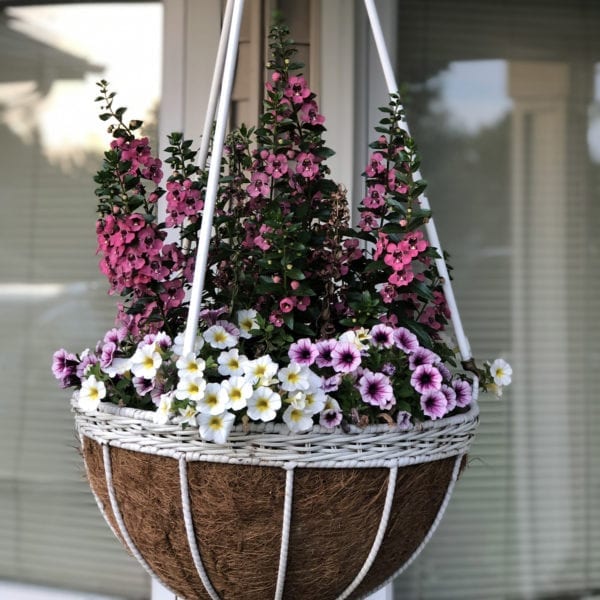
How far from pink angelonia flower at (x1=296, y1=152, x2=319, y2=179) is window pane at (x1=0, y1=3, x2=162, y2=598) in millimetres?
975

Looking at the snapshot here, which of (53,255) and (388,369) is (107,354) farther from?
(53,255)

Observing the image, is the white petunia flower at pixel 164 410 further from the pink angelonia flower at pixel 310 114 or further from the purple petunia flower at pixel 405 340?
the pink angelonia flower at pixel 310 114

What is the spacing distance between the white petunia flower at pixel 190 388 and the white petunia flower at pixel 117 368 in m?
0.12

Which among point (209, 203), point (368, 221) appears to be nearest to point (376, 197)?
point (368, 221)

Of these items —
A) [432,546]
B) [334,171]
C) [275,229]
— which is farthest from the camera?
[432,546]

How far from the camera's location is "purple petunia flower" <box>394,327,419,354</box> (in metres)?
0.80

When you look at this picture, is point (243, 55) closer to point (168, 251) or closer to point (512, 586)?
point (168, 251)

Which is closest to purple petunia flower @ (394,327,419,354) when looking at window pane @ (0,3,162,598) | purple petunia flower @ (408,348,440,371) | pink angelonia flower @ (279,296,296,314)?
purple petunia flower @ (408,348,440,371)

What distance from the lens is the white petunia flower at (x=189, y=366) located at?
689 millimetres

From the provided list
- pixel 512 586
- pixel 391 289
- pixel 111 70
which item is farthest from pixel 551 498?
pixel 111 70

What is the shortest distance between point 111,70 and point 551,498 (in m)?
1.51

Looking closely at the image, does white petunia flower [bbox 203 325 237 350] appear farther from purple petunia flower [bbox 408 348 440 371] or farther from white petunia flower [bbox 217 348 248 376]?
purple petunia flower [bbox 408 348 440 371]

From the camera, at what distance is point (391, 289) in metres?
0.85

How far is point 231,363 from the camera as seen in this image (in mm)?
749
